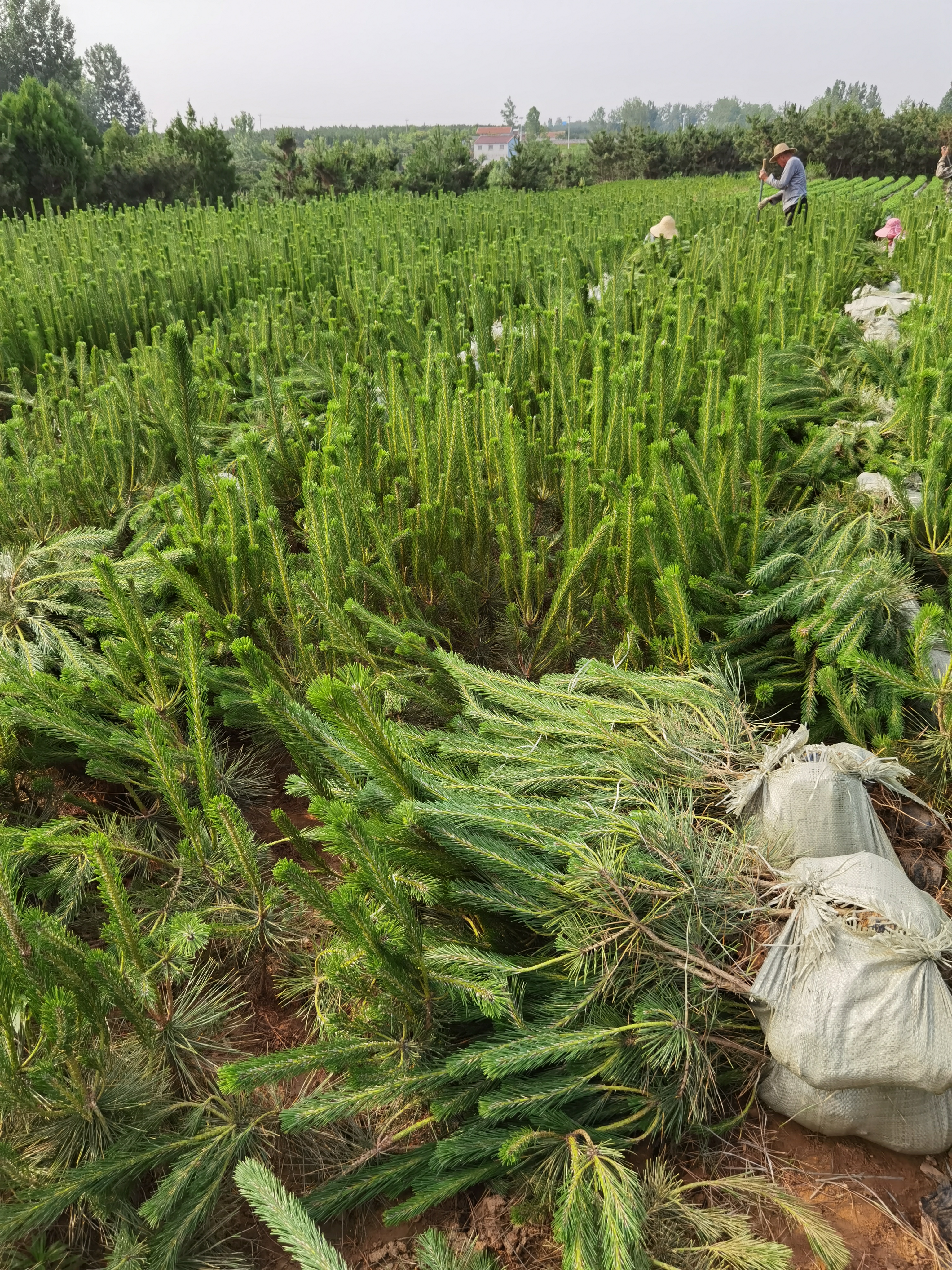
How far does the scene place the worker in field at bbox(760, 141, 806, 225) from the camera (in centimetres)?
870

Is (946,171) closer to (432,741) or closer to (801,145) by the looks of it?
(801,145)

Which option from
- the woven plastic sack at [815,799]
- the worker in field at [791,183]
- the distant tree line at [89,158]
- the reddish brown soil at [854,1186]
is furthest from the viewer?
the distant tree line at [89,158]

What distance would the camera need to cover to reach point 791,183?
885 centimetres

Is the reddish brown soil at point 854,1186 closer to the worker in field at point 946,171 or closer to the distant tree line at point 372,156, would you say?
the distant tree line at point 372,156

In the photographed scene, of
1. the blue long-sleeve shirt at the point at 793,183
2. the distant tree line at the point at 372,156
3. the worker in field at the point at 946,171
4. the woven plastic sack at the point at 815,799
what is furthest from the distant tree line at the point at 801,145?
the woven plastic sack at the point at 815,799

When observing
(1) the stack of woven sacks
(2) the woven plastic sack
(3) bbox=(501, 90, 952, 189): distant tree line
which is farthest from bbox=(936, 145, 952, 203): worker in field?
(1) the stack of woven sacks

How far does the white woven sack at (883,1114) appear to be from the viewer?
1.40 metres

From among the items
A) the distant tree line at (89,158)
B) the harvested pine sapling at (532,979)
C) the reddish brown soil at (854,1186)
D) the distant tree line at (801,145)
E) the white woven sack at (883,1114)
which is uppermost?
the distant tree line at (801,145)

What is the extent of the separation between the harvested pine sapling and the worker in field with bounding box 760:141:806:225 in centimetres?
883

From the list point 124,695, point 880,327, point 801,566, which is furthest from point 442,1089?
point 880,327

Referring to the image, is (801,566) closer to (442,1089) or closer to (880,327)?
(442,1089)

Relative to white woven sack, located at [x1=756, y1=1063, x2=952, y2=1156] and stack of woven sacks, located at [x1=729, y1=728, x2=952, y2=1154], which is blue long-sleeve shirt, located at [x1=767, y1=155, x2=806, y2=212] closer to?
stack of woven sacks, located at [x1=729, y1=728, x2=952, y2=1154]

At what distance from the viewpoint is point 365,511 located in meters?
2.48

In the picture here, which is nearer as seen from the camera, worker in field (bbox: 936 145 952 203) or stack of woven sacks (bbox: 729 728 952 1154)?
stack of woven sacks (bbox: 729 728 952 1154)
